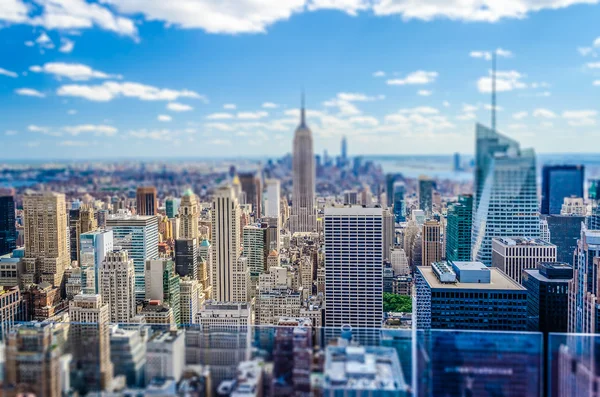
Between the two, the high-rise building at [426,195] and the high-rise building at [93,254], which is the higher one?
the high-rise building at [426,195]

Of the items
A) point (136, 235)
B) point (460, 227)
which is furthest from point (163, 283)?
point (460, 227)

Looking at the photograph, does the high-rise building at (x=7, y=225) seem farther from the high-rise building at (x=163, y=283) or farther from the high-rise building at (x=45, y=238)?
the high-rise building at (x=163, y=283)

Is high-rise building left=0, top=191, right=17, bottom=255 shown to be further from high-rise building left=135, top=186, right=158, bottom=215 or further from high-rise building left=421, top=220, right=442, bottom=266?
high-rise building left=421, top=220, right=442, bottom=266

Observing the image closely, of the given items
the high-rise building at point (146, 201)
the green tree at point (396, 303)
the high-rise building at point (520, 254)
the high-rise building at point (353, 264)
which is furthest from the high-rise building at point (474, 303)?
the high-rise building at point (146, 201)

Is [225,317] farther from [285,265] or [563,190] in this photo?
[563,190]

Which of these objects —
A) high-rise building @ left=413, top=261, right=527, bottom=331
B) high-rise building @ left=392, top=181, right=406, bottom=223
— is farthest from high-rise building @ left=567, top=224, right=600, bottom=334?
high-rise building @ left=392, top=181, right=406, bottom=223

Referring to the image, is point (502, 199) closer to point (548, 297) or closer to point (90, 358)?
point (548, 297)
